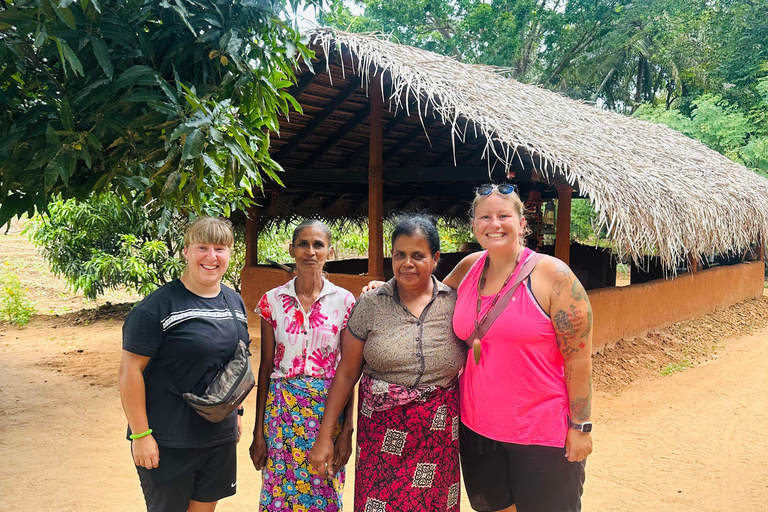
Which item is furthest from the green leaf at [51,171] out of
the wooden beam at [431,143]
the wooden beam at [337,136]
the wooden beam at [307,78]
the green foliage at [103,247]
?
the green foliage at [103,247]

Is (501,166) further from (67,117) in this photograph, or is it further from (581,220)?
(581,220)

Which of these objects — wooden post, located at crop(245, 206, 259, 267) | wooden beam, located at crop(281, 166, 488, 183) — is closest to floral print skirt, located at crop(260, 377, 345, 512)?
wooden beam, located at crop(281, 166, 488, 183)

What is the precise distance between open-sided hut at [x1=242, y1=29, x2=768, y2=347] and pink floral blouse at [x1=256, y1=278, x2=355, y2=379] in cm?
245

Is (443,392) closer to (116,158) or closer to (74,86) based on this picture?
(116,158)

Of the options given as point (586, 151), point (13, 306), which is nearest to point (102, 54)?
point (586, 151)

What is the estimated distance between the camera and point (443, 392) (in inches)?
82.4

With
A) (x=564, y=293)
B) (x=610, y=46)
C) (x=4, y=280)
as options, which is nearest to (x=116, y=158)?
(x=564, y=293)

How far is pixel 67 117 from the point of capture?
1808mm

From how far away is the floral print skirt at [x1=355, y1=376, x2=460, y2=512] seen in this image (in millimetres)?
2059

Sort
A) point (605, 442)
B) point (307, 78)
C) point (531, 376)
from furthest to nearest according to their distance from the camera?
point (307, 78)
point (605, 442)
point (531, 376)

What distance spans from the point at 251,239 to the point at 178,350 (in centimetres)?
648

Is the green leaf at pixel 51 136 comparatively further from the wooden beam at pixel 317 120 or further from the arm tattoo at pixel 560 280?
the wooden beam at pixel 317 120

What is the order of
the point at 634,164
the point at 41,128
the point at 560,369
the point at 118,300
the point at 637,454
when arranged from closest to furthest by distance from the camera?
the point at 41,128 < the point at 560,369 < the point at 637,454 < the point at 634,164 < the point at 118,300

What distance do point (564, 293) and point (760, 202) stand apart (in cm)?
911
